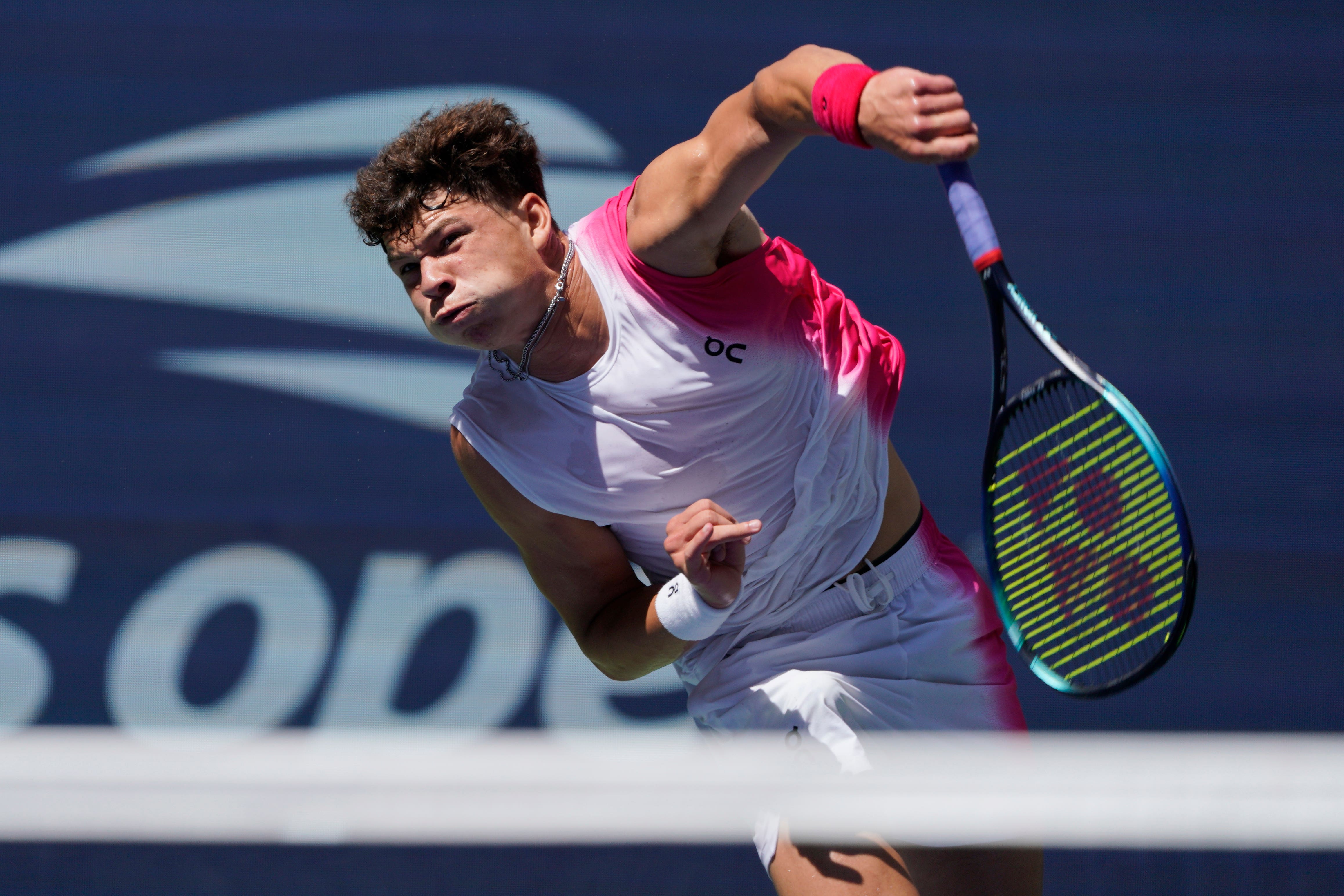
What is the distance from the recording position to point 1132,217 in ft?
11.6

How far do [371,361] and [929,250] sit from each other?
1.54 meters

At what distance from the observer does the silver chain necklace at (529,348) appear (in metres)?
1.82

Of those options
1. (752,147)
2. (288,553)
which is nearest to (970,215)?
(752,147)

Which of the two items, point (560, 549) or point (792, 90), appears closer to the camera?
point (792, 90)

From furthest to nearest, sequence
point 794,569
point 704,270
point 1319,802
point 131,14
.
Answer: point 131,14
point 794,569
point 704,270
point 1319,802

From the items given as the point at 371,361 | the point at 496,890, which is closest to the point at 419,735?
the point at 496,890

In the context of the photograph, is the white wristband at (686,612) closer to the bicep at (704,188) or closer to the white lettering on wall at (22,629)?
the bicep at (704,188)

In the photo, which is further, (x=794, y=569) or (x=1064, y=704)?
(x=1064, y=704)

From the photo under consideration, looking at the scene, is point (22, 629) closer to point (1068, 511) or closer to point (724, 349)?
point (724, 349)

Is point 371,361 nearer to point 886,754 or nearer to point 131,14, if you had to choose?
point 131,14

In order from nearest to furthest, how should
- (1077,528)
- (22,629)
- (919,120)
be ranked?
1. (919,120)
2. (1077,528)
3. (22,629)

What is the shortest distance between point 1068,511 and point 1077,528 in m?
0.14

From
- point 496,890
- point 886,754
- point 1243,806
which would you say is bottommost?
point 496,890

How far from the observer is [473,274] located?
1.74 m
